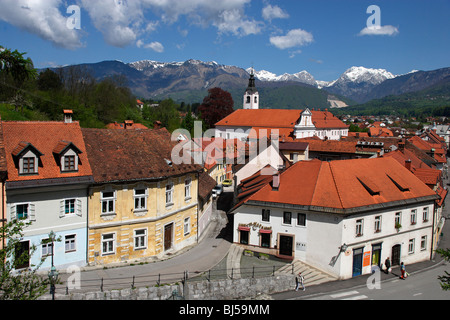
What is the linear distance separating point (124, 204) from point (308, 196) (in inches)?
521

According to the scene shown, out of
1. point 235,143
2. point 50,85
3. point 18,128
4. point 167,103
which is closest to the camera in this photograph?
point 18,128

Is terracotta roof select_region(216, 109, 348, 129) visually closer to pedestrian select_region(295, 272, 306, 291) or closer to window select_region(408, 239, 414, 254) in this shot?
Result: window select_region(408, 239, 414, 254)

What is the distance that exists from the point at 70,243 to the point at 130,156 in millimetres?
6753

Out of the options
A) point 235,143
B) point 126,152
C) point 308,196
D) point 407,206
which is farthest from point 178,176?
point 235,143

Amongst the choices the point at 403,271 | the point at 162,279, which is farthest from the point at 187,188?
the point at 403,271

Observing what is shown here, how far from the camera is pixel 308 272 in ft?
87.6

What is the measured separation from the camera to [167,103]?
114812 mm

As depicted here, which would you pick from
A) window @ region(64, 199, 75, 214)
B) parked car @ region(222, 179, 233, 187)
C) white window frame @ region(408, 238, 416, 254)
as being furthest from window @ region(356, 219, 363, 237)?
parked car @ region(222, 179, 233, 187)

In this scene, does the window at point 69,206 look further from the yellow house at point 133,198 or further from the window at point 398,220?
the window at point 398,220

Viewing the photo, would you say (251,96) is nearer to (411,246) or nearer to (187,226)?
(411,246)

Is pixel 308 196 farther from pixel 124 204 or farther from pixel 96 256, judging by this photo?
pixel 96 256

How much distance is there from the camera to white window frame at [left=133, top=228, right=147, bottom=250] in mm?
25411

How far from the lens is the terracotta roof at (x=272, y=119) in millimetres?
96625

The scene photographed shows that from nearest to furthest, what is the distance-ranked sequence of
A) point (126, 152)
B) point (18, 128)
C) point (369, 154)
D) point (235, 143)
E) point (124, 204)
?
1. point (18, 128)
2. point (124, 204)
3. point (126, 152)
4. point (369, 154)
5. point (235, 143)
